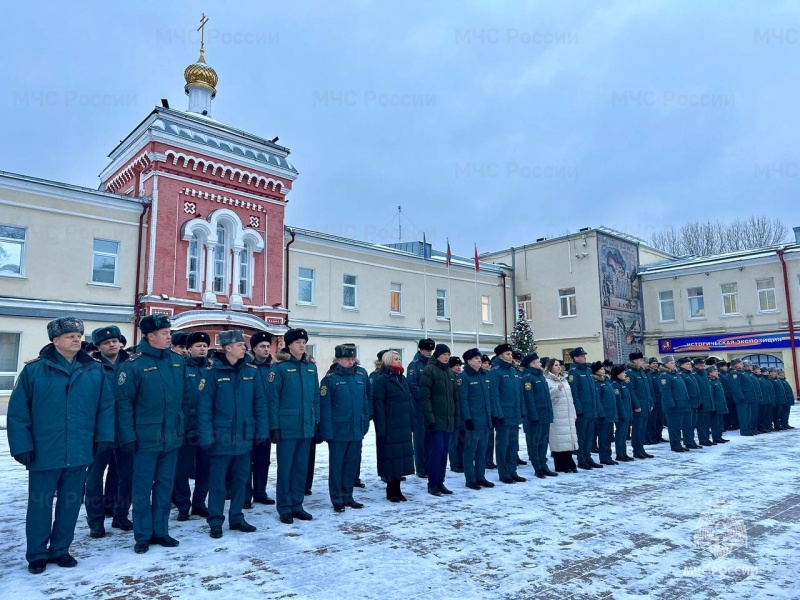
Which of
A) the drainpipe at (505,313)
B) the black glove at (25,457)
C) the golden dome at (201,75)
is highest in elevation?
the golden dome at (201,75)

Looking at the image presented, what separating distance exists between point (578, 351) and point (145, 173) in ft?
51.1

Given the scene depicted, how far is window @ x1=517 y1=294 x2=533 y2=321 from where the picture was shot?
3150 centimetres

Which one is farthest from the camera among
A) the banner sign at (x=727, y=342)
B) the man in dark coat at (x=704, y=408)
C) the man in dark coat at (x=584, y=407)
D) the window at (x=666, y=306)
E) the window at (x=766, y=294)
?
the window at (x=666, y=306)

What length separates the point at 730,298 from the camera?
2809 centimetres

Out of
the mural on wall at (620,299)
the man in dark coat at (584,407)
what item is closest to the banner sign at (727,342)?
the mural on wall at (620,299)

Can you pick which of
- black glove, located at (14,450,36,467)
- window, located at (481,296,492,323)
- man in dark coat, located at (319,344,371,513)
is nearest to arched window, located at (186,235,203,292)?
man in dark coat, located at (319,344,371,513)

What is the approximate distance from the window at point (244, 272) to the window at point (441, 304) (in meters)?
10.7

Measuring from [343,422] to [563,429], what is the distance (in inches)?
163

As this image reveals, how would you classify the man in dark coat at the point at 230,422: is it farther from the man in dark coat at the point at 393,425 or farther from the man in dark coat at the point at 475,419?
the man in dark coat at the point at 475,419

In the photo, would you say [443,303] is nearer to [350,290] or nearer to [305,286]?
[350,290]

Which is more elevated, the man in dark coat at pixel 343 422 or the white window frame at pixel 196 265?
the white window frame at pixel 196 265

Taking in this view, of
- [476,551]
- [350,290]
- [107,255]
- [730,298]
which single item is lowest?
[476,551]

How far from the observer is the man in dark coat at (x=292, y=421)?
6.01 meters

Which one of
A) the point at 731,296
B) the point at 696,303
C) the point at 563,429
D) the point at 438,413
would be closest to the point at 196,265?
the point at 438,413
